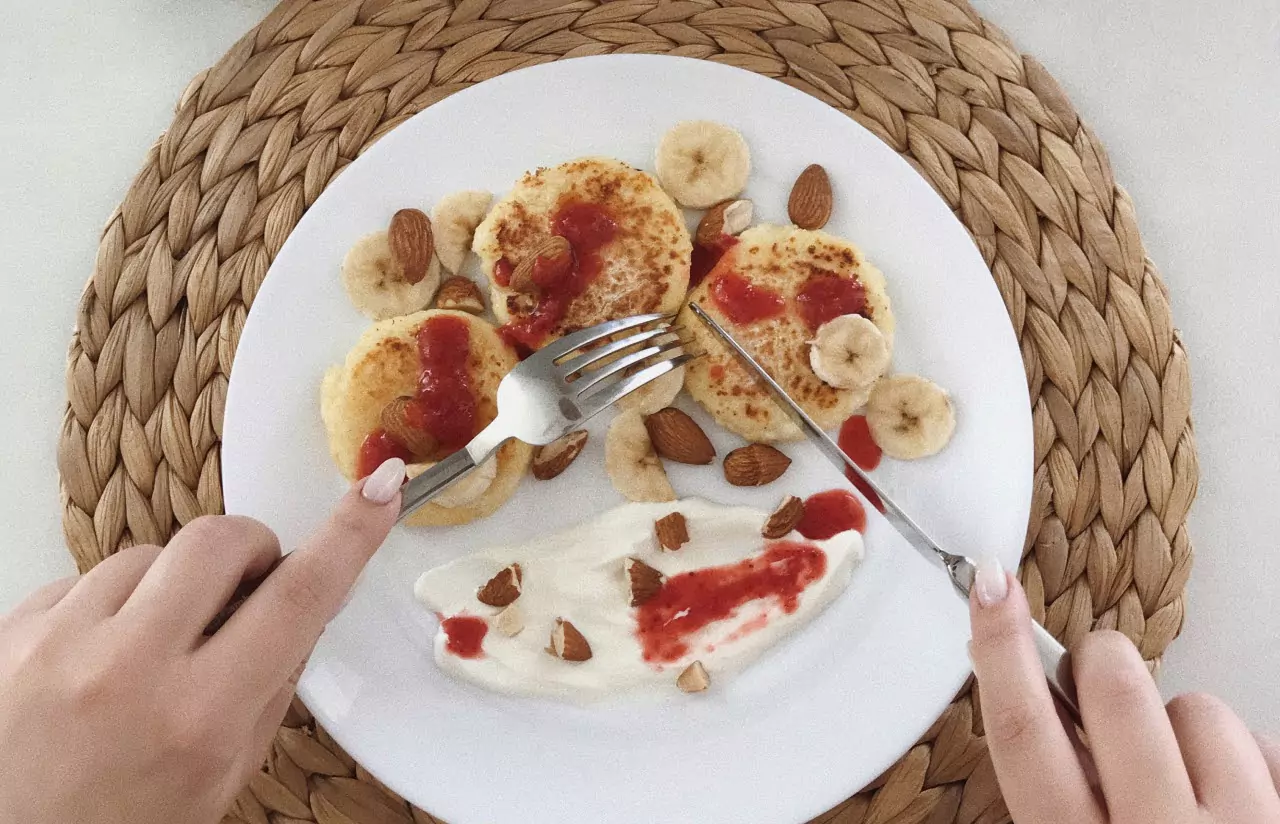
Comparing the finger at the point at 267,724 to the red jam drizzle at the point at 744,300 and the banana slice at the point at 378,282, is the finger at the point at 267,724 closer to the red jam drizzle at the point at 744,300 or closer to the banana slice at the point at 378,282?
the banana slice at the point at 378,282

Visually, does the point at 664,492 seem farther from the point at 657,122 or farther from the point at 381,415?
the point at 657,122

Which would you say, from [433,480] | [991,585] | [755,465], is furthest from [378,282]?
[991,585]

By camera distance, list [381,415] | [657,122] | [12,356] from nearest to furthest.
Result: 1. [381,415]
2. [657,122]
3. [12,356]

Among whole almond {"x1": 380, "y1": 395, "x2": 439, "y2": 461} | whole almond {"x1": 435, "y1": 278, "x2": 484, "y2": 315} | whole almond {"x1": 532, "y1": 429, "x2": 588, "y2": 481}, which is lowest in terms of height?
whole almond {"x1": 532, "y1": 429, "x2": 588, "y2": 481}

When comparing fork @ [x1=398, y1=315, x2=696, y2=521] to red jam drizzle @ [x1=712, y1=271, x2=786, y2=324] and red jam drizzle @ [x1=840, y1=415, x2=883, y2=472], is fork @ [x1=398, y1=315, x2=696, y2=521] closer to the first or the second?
red jam drizzle @ [x1=712, y1=271, x2=786, y2=324]

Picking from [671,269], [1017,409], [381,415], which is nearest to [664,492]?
[671,269]

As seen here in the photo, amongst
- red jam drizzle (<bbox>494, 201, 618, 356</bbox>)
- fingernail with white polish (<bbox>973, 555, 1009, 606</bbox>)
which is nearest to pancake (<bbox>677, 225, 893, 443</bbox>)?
red jam drizzle (<bbox>494, 201, 618, 356</bbox>)
